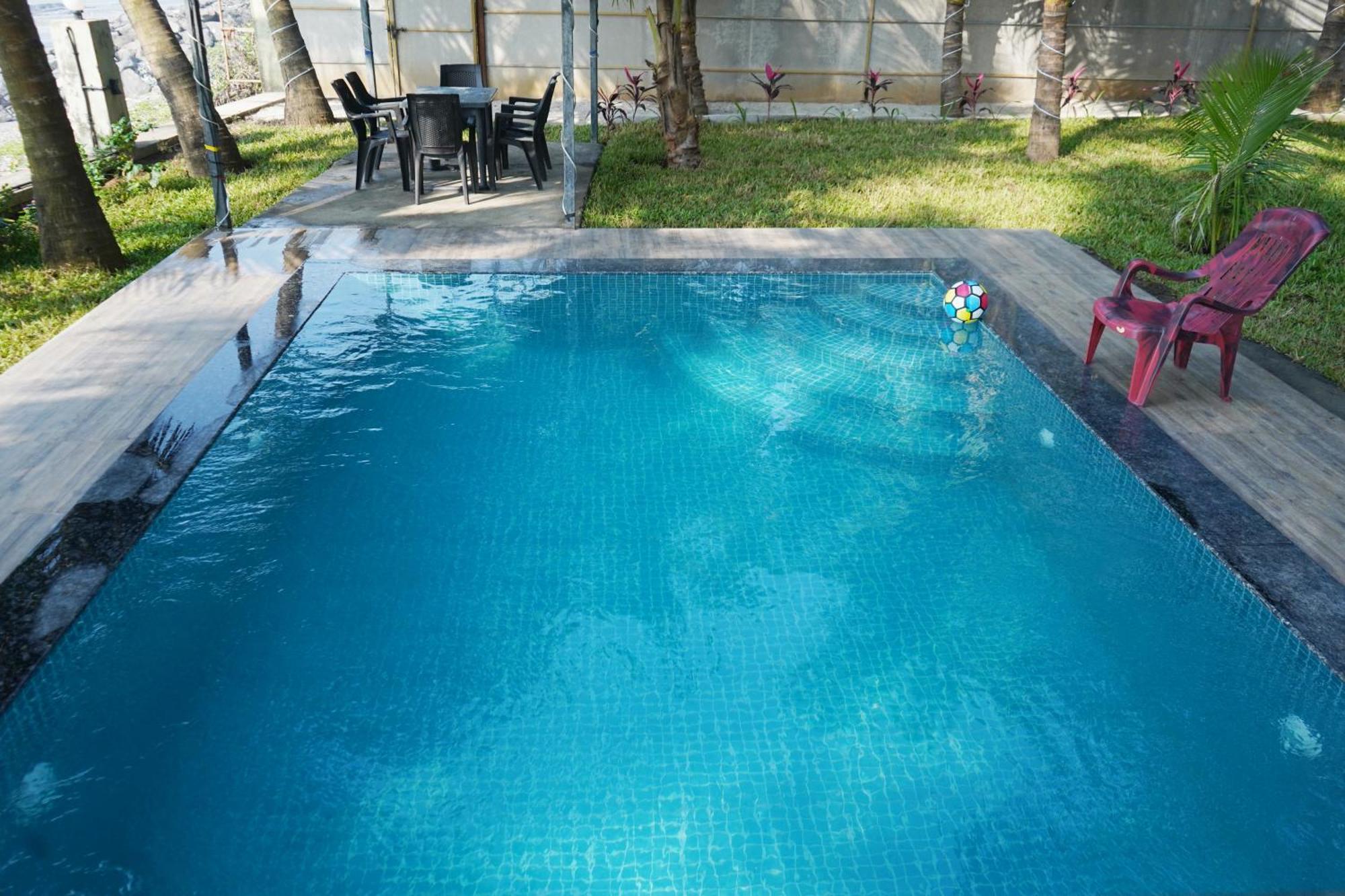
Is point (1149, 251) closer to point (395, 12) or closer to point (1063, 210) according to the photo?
point (1063, 210)

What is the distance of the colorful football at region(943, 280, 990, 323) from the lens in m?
6.60

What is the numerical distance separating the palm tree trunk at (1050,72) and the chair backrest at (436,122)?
243 inches

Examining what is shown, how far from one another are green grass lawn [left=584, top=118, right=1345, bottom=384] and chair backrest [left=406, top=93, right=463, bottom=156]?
131 cm

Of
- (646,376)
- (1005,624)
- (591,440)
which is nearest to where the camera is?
(1005,624)

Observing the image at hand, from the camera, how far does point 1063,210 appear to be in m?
9.35

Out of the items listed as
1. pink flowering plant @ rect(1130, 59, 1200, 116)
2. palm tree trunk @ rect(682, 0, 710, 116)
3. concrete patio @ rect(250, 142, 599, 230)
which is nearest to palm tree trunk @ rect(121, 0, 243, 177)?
concrete patio @ rect(250, 142, 599, 230)

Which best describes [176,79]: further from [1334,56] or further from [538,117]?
[1334,56]

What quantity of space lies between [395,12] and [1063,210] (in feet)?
31.7

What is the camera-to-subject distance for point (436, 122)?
27.9 feet

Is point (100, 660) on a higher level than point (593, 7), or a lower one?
lower

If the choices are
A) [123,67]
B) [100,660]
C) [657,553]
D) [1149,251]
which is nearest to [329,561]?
[100,660]

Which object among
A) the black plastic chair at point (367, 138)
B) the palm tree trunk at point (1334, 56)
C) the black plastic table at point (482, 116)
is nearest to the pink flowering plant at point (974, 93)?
the palm tree trunk at point (1334, 56)

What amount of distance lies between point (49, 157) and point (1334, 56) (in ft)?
45.2

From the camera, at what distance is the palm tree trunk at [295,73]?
1182 centimetres
